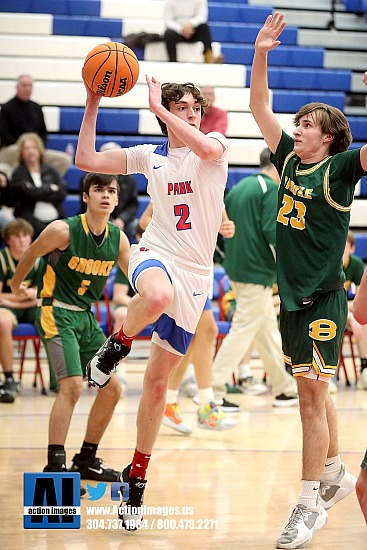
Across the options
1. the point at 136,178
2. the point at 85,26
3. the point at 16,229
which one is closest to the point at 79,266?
the point at 16,229

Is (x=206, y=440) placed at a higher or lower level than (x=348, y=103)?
lower

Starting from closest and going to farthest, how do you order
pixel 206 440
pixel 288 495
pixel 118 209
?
pixel 288 495 → pixel 206 440 → pixel 118 209

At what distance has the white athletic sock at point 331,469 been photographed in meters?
4.62

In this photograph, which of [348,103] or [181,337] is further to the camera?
[348,103]

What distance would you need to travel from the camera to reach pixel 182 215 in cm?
438

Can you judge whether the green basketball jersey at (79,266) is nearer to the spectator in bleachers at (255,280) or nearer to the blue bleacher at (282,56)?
the spectator in bleachers at (255,280)

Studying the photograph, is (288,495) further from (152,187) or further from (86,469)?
(152,187)

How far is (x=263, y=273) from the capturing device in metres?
7.79

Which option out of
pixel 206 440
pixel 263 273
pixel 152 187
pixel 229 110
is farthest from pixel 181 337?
pixel 229 110

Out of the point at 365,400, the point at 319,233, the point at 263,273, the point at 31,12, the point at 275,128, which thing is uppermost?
the point at 31,12

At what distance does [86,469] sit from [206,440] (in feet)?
4.97

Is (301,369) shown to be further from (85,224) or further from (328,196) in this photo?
(85,224)

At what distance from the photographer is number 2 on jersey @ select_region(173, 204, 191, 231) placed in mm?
4379

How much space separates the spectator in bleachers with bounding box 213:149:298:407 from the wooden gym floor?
1.01 feet
